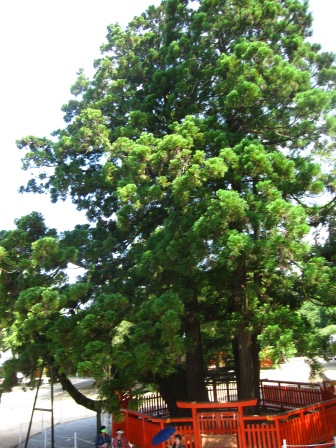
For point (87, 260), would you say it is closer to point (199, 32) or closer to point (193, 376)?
point (193, 376)

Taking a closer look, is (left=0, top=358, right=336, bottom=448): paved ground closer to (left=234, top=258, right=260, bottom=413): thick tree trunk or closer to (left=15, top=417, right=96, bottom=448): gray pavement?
(left=15, top=417, right=96, bottom=448): gray pavement

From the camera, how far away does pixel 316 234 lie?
1035 cm

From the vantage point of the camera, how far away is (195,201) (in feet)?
30.5

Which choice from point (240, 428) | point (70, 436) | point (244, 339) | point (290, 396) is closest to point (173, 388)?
point (244, 339)

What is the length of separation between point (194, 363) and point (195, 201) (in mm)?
4531

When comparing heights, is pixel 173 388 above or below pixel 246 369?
below

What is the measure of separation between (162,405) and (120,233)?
661 centimetres

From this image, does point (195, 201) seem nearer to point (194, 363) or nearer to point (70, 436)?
point (194, 363)

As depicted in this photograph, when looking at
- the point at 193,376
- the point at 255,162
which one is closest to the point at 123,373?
the point at 193,376

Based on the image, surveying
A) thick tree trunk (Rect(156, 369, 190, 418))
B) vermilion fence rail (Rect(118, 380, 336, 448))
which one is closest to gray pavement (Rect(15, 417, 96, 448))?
thick tree trunk (Rect(156, 369, 190, 418))

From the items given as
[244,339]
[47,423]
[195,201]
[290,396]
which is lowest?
[47,423]

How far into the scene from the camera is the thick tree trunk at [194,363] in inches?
410

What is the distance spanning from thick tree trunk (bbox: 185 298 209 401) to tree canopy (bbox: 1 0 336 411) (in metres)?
0.04

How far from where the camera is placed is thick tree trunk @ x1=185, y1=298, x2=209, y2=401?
10414 mm
